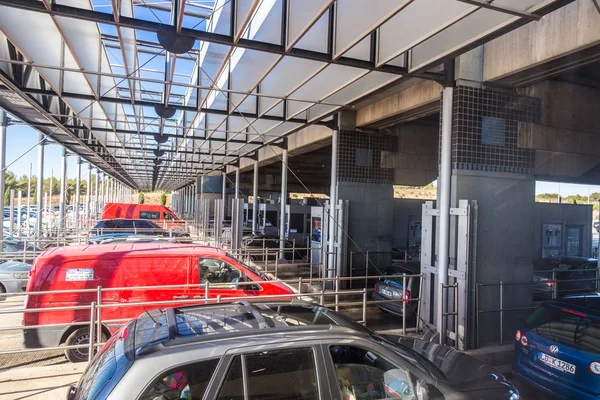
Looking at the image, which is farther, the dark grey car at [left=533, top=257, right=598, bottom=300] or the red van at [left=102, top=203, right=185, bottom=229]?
the red van at [left=102, top=203, right=185, bottom=229]

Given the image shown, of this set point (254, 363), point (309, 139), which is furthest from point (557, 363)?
point (309, 139)

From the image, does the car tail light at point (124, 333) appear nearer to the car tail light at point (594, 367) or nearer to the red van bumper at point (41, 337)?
the red van bumper at point (41, 337)

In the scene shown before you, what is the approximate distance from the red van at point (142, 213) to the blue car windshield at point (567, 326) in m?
22.3

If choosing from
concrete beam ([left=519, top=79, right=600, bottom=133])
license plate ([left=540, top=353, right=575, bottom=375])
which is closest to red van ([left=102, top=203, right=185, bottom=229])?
concrete beam ([left=519, top=79, right=600, bottom=133])

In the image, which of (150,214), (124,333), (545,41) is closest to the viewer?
(124,333)

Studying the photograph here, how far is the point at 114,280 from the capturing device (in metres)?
6.58

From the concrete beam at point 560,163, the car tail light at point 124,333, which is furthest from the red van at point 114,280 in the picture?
the concrete beam at point 560,163

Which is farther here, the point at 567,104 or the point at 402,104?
the point at 402,104

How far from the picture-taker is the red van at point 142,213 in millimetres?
25172

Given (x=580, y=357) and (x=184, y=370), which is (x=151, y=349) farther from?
(x=580, y=357)

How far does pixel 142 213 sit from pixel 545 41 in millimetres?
25696

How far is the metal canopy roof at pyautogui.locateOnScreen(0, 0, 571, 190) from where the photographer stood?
547 centimetres

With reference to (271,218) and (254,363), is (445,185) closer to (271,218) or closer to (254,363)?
(254,363)

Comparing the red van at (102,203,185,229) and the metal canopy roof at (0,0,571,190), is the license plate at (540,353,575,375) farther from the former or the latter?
the red van at (102,203,185,229)
